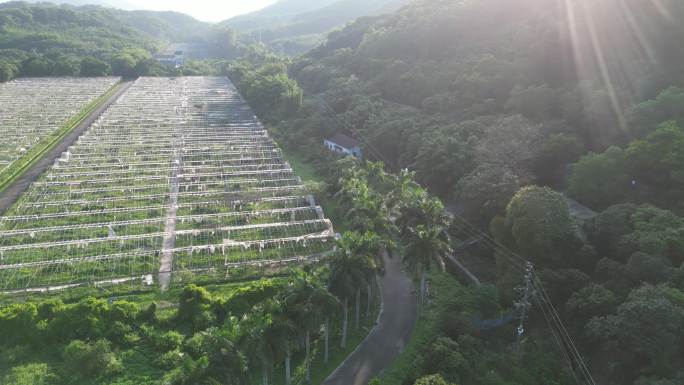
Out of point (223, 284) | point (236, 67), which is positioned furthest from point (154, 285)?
point (236, 67)

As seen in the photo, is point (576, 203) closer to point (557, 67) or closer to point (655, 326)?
point (655, 326)

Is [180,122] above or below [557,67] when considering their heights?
below

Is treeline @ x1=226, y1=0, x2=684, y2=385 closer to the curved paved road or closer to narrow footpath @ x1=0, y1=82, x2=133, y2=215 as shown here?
the curved paved road

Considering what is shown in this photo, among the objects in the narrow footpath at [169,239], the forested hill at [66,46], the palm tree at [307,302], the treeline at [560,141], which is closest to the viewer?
the palm tree at [307,302]

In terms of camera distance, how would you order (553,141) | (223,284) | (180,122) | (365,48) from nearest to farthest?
A: (223,284) → (553,141) → (180,122) → (365,48)

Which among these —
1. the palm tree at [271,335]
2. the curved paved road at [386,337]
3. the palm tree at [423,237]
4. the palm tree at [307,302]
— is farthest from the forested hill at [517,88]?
the palm tree at [271,335]

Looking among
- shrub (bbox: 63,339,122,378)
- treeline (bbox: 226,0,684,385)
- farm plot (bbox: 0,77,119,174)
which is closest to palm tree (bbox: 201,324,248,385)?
shrub (bbox: 63,339,122,378)

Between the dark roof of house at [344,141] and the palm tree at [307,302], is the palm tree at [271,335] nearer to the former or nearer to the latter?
the palm tree at [307,302]

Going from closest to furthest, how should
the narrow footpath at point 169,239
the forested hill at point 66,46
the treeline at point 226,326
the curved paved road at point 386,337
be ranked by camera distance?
the treeline at point 226,326 → the curved paved road at point 386,337 → the narrow footpath at point 169,239 → the forested hill at point 66,46
